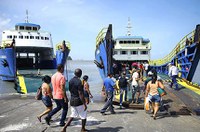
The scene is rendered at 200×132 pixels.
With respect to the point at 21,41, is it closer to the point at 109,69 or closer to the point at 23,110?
the point at 109,69

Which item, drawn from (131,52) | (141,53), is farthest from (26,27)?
(141,53)

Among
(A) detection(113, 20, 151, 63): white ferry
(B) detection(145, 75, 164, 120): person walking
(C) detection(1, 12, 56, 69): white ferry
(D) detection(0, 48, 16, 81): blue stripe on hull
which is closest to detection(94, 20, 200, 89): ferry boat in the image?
(A) detection(113, 20, 151, 63): white ferry

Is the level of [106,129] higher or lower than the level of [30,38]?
lower

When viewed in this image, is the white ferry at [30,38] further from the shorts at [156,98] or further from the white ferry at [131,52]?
the shorts at [156,98]

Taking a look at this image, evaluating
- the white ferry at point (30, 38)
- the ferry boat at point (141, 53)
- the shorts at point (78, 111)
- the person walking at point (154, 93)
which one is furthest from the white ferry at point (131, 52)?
the shorts at point (78, 111)

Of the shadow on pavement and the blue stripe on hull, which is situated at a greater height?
the blue stripe on hull

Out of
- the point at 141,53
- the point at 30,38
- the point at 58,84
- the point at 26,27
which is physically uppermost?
the point at 26,27

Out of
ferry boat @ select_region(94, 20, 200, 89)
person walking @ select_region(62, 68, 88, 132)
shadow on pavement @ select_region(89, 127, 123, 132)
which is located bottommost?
shadow on pavement @ select_region(89, 127, 123, 132)

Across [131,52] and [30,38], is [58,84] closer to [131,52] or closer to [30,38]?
[131,52]

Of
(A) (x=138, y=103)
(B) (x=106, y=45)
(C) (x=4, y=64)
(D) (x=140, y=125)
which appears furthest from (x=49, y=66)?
(D) (x=140, y=125)

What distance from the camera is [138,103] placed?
8.45 m

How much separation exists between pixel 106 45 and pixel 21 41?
17.4 metres

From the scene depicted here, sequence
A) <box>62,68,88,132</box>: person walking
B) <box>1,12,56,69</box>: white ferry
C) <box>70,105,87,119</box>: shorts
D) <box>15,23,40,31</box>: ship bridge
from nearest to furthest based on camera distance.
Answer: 1. <box>62,68,88,132</box>: person walking
2. <box>70,105,87,119</box>: shorts
3. <box>1,12,56,69</box>: white ferry
4. <box>15,23,40,31</box>: ship bridge

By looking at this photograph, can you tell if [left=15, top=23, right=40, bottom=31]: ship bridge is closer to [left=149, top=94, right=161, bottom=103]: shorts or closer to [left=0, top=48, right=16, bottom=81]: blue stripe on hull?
[left=0, top=48, right=16, bottom=81]: blue stripe on hull
